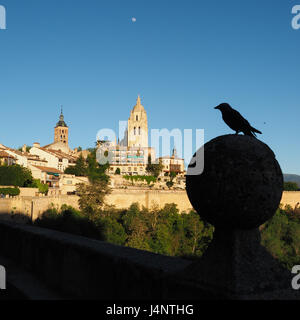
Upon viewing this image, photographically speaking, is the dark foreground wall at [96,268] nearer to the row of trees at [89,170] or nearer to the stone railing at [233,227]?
the stone railing at [233,227]

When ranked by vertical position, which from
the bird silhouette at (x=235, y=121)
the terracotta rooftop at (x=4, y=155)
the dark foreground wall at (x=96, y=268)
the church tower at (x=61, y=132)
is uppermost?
the church tower at (x=61, y=132)

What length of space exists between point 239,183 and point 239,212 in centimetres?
24

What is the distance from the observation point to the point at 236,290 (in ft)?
8.82

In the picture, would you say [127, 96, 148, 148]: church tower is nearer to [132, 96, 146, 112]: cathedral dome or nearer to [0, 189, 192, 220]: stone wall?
Answer: [132, 96, 146, 112]: cathedral dome

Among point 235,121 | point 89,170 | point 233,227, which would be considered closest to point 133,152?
point 89,170

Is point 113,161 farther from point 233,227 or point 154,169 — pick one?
point 233,227

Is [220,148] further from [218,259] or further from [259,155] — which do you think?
[218,259]

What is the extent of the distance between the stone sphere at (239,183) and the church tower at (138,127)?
433 ft

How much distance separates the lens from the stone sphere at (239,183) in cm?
276

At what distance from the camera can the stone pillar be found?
2756 millimetres

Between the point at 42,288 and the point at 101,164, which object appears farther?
the point at 101,164

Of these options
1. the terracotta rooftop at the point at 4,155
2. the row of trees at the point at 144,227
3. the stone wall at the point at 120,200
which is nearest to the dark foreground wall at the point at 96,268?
the row of trees at the point at 144,227
